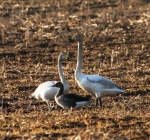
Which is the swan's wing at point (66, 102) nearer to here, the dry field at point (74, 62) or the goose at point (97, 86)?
the dry field at point (74, 62)

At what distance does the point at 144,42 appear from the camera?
20703 millimetres

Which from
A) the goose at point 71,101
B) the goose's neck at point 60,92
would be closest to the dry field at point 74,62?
the goose at point 71,101

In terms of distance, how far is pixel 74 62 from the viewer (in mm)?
17719

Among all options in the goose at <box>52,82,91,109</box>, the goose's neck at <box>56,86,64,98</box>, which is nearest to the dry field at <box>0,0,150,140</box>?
the goose at <box>52,82,91,109</box>

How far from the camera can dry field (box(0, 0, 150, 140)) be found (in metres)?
8.65

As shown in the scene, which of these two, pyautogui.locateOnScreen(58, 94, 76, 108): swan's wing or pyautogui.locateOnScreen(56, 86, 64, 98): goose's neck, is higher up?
pyautogui.locateOnScreen(56, 86, 64, 98): goose's neck

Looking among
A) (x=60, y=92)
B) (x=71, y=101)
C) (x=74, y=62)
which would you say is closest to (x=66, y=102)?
(x=71, y=101)

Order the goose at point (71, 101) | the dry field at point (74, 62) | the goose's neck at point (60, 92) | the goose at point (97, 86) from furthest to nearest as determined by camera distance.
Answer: the goose at point (97, 86)
the goose's neck at point (60, 92)
the goose at point (71, 101)
the dry field at point (74, 62)

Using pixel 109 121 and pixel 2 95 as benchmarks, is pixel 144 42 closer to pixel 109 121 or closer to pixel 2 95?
pixel 2 95

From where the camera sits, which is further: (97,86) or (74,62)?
(74,62)

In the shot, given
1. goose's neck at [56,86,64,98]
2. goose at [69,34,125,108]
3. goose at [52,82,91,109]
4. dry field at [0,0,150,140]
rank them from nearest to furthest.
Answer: dry field at [0,0,150,140]
goose at [52,82,91,109]
goose's neck at [56,86,64,98]
goose at [69,34,125,108]

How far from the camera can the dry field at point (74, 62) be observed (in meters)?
8.65

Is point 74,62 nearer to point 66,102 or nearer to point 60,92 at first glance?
point 60,92

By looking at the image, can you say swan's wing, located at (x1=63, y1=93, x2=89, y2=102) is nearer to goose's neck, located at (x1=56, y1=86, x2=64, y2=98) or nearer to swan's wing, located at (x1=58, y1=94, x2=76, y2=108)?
swan's wing, located at (x1=58, y1=94, x2=76, y2=108)
